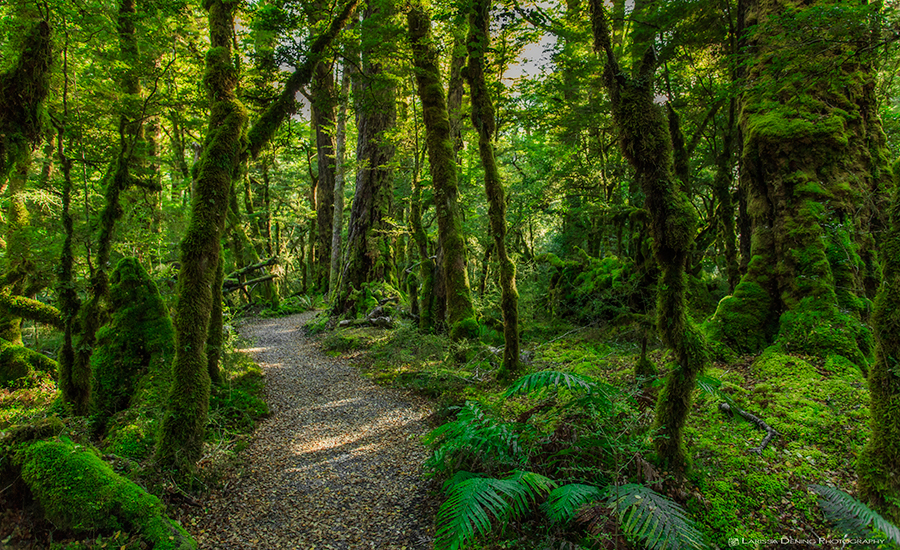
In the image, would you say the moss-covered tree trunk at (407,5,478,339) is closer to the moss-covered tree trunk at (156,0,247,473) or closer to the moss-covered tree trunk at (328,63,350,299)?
the moss-covered tree trunk at (156,0,247,473)

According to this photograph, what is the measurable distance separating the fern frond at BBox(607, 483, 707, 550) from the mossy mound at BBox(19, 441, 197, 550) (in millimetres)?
3087

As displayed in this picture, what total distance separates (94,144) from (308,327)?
6951 mm

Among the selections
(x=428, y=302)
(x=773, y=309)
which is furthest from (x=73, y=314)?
(x=773, y=309)

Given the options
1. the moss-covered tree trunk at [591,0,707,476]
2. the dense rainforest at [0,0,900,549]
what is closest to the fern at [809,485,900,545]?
the dense rainforest at [0,0,900,549]

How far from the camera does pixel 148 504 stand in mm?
2900

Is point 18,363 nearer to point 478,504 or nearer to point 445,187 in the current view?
point 445,187

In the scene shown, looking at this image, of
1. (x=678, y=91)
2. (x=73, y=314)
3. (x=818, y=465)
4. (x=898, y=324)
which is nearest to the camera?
(x=898, y=324)

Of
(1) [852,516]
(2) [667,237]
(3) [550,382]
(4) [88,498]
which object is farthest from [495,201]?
(4) [88,498]

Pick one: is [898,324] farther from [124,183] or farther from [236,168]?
[124,183]

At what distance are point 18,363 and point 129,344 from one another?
3544 millimetres

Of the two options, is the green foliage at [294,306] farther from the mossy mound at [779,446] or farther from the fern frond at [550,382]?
the mossy mound at [779,446]

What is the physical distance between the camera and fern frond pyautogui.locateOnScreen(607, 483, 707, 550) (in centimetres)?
218

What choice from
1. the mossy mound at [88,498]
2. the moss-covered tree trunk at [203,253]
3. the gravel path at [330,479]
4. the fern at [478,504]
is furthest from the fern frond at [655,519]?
the moss-covered tree trunk at [203,253]

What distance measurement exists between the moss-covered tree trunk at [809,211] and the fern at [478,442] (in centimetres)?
438
